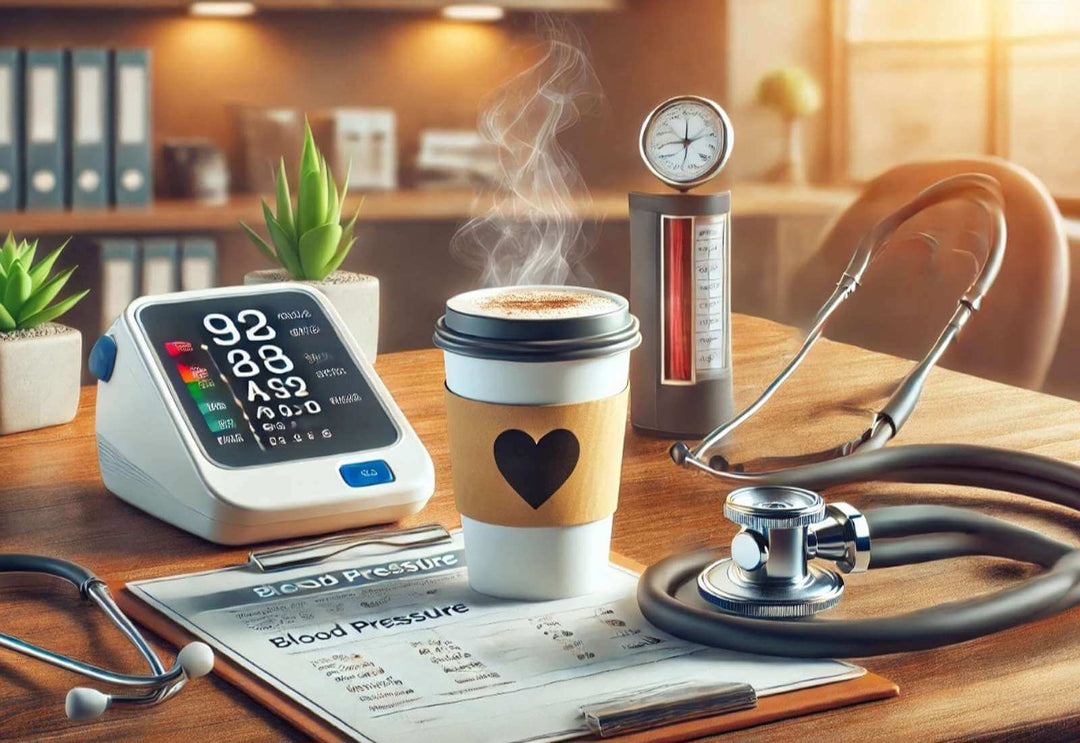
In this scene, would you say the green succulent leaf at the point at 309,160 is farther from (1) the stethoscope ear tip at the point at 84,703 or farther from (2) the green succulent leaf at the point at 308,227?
(1) the stethoscope ear tip at the point at 84,703

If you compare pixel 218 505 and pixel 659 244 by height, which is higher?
pixel 659 244

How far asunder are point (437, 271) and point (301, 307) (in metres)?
2.37

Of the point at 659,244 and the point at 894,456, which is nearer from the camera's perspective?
the point at 894,456

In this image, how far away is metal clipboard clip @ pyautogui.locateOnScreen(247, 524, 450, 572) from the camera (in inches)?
28.7

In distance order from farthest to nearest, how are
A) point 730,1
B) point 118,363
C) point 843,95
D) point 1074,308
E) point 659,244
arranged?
point 843,95, point 730,1, point 1074,308, point 659,244, point 118,363

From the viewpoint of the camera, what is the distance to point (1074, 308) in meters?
3.08

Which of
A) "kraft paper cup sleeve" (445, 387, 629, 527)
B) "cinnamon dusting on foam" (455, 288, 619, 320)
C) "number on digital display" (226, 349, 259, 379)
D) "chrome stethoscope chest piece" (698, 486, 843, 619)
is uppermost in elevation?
"cinnamon dusting on foam" (455, 288, 619, 320)

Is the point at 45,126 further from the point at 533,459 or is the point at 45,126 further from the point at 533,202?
the point at 533,459

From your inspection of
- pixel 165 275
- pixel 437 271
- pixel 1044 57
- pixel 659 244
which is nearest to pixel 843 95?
pixel 1044 57

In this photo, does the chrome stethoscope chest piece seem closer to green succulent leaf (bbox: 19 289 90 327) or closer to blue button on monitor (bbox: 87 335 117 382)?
blue button on monitor (bbox: 87 335 117 382)

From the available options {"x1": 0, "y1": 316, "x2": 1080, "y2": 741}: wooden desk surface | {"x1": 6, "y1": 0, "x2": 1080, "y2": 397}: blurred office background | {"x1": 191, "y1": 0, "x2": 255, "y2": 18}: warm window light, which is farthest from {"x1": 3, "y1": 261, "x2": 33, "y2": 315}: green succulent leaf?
{"x1": 191, "y1": 0, "x2": 255, "y2": 18}: warm window light

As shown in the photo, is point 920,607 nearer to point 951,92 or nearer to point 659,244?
point 659,244

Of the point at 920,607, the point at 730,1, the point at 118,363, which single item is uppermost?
the point at 730,1

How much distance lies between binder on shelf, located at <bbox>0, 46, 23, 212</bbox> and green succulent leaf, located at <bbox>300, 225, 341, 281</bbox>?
185 cm
